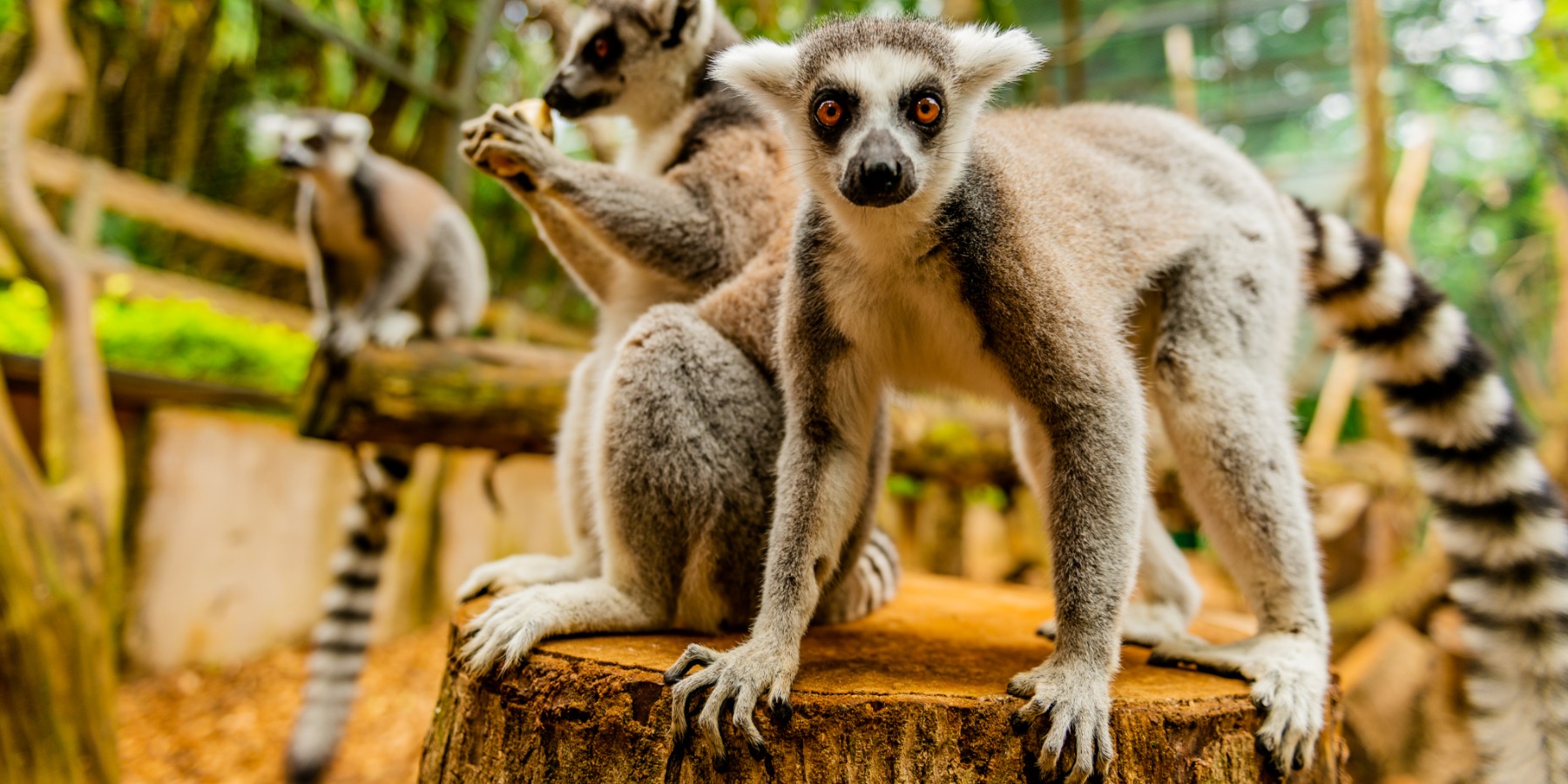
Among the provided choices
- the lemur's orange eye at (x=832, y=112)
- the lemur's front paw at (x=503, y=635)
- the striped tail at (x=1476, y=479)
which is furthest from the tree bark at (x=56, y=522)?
the striped tail at (x=1476, y=479)

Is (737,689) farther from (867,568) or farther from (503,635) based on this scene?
(867,568)

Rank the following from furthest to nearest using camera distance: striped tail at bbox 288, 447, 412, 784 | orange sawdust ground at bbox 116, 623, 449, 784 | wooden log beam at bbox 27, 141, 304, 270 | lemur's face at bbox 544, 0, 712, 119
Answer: wooden log beam at bbox 27, 141, 304, 270 → orange sawdust ground at bbox 116, 623, 449, 784 → striped tail at bbox 288, 447, 412, 784 → lemur's face at bbox 544, 0, 712, 119

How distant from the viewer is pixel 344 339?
4.98 m

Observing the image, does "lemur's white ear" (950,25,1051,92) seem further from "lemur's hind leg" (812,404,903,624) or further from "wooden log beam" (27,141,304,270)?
"wooden log beam" (27,141,304,270)

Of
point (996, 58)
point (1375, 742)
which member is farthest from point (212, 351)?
point (1375, 742)

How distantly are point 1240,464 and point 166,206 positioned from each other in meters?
8.09

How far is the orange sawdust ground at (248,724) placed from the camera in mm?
6312

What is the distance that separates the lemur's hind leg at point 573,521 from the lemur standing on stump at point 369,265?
2824 millimetres

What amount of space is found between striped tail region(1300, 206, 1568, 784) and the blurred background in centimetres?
233

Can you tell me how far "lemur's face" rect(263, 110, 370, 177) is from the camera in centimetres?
668

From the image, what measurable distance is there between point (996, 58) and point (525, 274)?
9072 millimetres

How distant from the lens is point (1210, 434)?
2.64 metres

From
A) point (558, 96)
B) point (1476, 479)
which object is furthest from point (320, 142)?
point (1476, 479)

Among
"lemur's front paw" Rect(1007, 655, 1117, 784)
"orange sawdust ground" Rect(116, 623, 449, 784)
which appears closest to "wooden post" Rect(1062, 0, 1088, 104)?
"lemur's front paw" Rect(1007, 655, 1117, 784)
